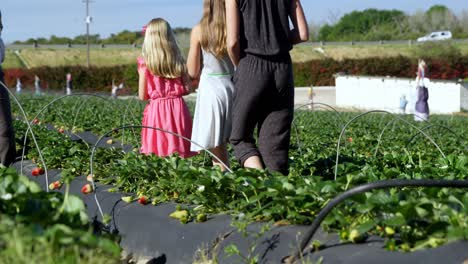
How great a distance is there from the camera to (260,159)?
5066mm

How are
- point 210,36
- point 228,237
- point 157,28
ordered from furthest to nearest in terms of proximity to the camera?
point 157,28 → point 210,36 → point 228,237

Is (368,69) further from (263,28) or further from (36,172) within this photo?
(263,28)

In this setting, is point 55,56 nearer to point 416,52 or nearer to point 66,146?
point 416,52

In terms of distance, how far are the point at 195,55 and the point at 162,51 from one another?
1.99 ft

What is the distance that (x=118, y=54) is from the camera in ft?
245

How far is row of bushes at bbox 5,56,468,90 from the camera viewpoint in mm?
56625

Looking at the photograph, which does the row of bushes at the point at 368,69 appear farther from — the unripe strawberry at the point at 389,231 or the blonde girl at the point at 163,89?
the unripe strawberry at the point at 389,231

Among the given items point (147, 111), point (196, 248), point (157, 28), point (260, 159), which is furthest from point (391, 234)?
point (147, 111)

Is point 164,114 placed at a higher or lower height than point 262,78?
lower

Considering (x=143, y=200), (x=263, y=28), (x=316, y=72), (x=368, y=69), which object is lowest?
(x=316, y=72)

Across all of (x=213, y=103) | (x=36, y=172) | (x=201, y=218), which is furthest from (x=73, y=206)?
(x=36, y=172)

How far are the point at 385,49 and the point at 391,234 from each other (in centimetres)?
7250

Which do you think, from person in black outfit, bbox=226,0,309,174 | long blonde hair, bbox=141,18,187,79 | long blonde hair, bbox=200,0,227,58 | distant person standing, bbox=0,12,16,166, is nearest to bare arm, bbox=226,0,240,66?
person in black outfit, bbox=226,0,309,174

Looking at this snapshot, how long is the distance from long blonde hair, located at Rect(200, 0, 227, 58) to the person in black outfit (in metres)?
0.34
